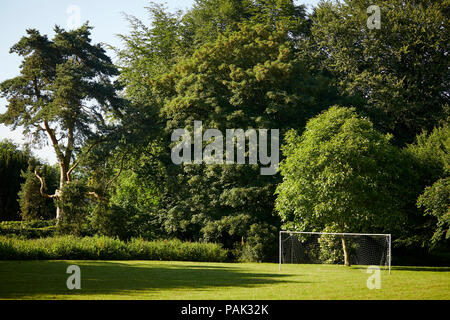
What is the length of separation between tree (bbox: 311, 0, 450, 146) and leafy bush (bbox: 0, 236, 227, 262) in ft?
51.8

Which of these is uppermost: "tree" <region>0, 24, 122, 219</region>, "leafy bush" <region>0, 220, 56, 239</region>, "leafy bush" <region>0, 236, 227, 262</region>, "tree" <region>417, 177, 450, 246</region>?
"tree" <region>0, 24, 122, 219</region>

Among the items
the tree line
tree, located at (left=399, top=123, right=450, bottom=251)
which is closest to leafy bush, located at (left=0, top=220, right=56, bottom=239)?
the tree line

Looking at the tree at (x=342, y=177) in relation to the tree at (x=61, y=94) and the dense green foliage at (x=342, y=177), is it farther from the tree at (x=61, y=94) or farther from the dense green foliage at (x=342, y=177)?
the tree at (x=61, y=94)

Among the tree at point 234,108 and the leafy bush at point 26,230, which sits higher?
the tree at point 234,108

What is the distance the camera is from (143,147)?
123ft

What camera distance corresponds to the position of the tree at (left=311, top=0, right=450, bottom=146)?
33.2 m

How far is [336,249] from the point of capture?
2817cm

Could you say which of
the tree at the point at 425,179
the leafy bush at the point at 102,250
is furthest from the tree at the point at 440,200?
the leafy bush at the point at 102,250

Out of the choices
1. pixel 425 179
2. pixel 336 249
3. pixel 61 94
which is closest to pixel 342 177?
pixel 336 249

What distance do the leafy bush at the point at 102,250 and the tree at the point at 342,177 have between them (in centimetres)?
673

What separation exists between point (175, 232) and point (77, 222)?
7202 mm

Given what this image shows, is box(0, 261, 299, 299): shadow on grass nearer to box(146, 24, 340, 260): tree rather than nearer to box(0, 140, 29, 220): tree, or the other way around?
box(146, 24, 340, 260): tree

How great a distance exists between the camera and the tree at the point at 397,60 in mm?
33250
